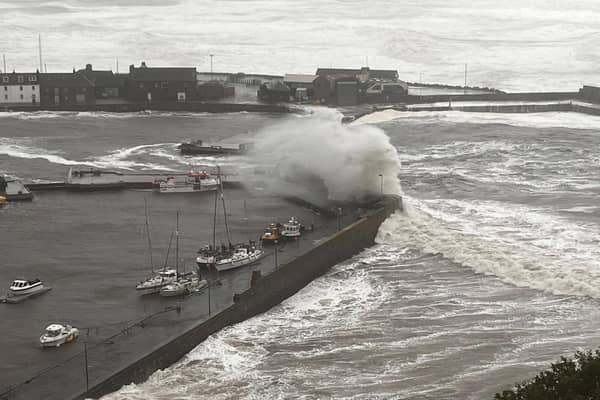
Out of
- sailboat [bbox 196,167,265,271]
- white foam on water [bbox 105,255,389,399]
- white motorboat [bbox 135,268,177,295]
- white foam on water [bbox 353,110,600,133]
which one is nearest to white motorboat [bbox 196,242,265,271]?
sailboat [bbox 196,167,265,271]

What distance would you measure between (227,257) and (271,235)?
→ 146cm

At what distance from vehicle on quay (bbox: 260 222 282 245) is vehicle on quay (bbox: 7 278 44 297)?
142 inches

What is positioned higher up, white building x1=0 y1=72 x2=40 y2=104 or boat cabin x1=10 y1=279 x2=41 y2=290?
white building x1=0 y1=72 x2=40 y2=104

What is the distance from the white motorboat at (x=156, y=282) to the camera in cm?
1232

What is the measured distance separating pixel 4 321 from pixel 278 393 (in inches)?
139

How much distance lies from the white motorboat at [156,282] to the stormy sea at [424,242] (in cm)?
132

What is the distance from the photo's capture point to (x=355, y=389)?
9789 mm

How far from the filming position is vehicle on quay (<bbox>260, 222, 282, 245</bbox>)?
14625 millimetres

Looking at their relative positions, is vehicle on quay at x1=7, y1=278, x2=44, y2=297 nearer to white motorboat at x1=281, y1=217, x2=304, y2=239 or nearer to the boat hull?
the boat hull

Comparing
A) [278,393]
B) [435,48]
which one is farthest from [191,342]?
[435,48]

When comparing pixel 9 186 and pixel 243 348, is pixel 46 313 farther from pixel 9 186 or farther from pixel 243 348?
pixel 9 186

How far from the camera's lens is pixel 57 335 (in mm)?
10547

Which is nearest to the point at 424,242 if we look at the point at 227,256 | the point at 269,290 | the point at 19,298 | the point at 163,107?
the point at 227,256

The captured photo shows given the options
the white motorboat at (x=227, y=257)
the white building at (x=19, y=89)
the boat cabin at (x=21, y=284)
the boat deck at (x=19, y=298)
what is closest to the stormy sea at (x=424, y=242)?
the white motorboat at (x=227, y=257)
